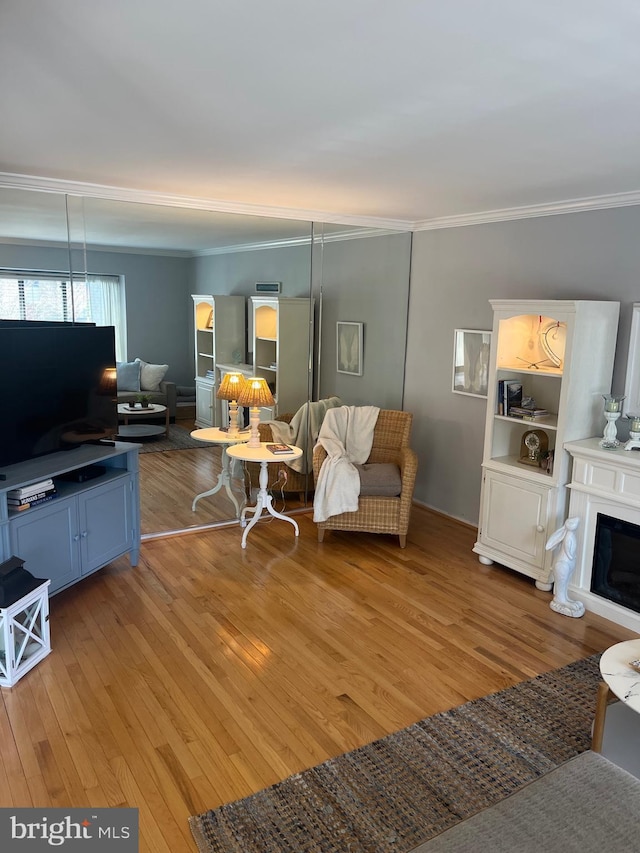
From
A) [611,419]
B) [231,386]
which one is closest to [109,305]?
[231,386]

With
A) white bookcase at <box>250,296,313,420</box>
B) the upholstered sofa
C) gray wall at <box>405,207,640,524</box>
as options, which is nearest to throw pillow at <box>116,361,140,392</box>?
the upholstered sofa

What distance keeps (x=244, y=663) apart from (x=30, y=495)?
138 centimetres

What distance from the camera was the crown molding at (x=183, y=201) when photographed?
147 inches

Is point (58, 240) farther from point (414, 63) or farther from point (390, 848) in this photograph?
point (390, 848)

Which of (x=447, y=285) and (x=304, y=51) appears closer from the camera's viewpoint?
(x=304, y=51)

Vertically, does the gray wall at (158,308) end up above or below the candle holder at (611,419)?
above

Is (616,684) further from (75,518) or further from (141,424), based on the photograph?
(141,424)

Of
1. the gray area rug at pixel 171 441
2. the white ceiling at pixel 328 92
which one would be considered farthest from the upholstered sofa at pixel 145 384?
the white ceiling at pixel 328 92

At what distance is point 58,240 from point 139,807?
308 cm

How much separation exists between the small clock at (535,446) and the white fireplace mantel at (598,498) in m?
0.34

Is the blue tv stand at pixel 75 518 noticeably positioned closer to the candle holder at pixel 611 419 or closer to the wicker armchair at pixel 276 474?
the wicker armchair at pixel 276 474

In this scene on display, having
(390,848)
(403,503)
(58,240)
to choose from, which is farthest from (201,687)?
(58,240)

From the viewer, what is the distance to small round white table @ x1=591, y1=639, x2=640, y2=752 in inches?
86.6

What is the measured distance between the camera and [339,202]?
4.29 m
